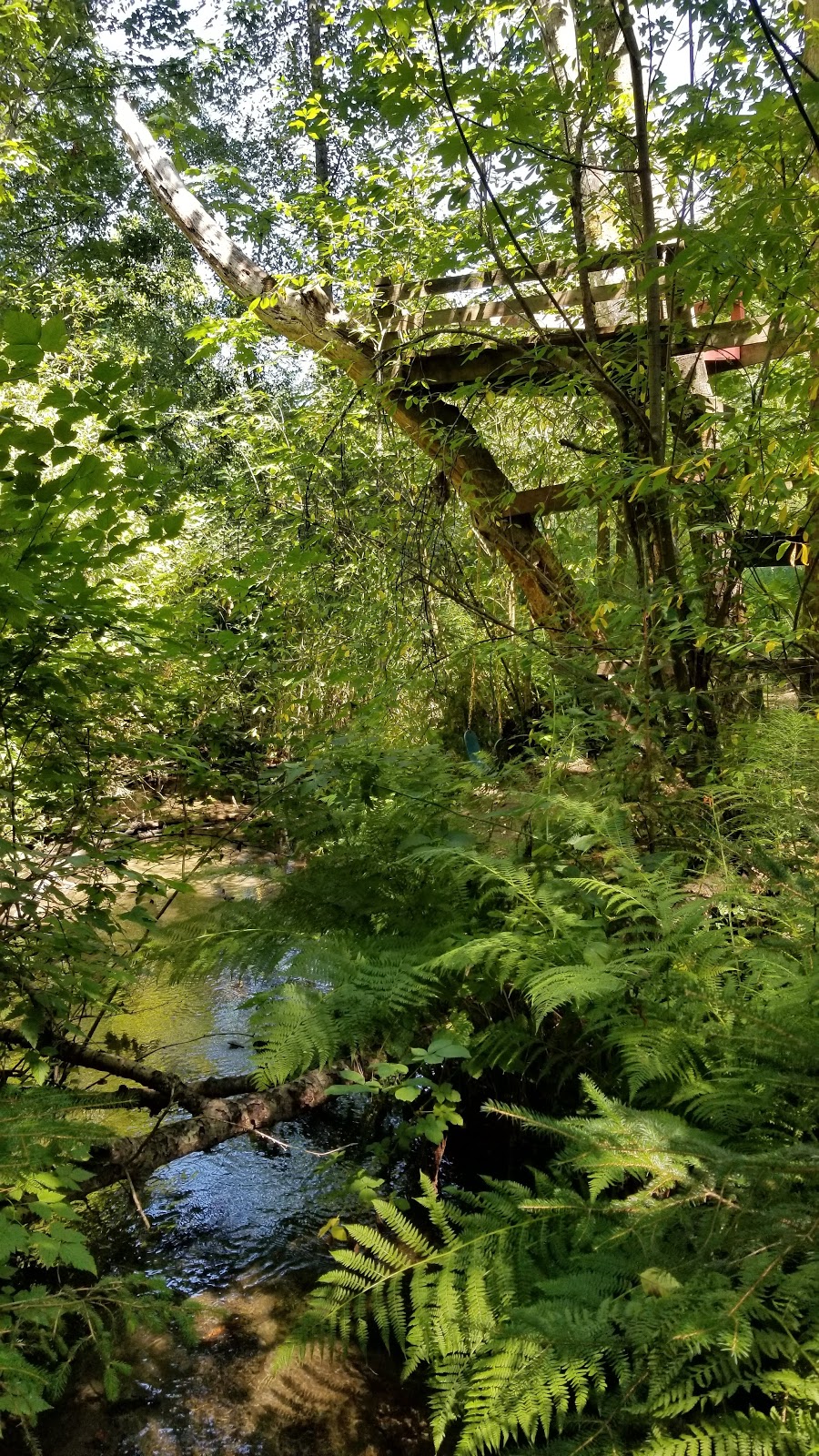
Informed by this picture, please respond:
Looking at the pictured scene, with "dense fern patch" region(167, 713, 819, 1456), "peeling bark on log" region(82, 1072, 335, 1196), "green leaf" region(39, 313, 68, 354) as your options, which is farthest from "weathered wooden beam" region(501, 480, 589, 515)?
"peeling bark on log" region(82, 1072, 335, 1196)

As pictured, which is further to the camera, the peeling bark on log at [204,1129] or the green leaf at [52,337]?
the peeling bark on log at [204,1129]

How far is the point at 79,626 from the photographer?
6.24ft

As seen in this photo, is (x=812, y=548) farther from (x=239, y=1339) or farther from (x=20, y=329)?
(x=239, y=1339)

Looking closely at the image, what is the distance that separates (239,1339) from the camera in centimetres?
195

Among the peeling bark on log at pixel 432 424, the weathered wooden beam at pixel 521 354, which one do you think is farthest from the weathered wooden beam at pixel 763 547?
the weathered wooden beam at pixel 521 354

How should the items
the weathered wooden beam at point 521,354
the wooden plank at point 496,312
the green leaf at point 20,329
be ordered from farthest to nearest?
1. the wooden plank at point 496,312
2. the weathered wooden beam at point 521,354
3. the green leaf at point 20,329

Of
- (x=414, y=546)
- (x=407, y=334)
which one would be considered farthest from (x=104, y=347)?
(x=414, y=546)

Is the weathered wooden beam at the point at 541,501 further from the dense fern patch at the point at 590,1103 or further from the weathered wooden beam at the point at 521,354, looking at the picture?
the dense fern patch at the point at 590,1103

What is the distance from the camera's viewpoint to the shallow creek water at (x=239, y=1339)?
1.71 m

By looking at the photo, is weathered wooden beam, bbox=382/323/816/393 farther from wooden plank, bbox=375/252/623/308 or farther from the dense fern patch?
the dense fern patch

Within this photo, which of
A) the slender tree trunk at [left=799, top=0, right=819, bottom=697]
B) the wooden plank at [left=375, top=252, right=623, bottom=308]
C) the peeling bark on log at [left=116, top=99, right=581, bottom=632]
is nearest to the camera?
the slender tree trunk at [left=799, top=0, right=819, bottom=697]

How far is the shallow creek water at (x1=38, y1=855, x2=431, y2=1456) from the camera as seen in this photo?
5.60 feet

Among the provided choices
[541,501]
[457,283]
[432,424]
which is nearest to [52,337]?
[432,424]

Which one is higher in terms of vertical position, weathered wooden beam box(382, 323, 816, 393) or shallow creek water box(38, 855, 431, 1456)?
weathered wooden beam box(382, 323, 816, 393)
